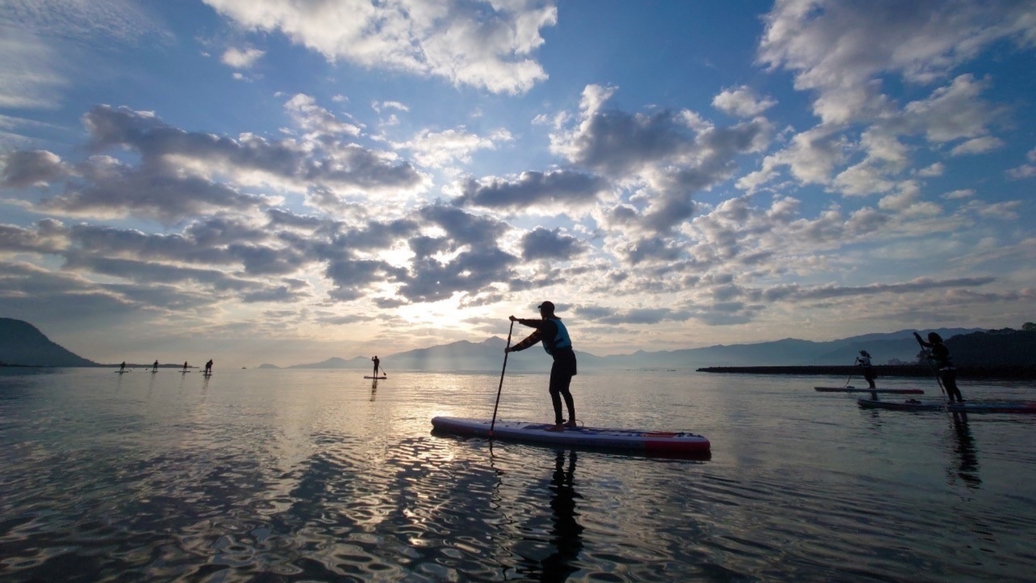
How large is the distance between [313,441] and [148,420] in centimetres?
933

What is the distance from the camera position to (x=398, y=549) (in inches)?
221

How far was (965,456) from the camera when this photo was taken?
11273 millimetres

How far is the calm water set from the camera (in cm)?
510

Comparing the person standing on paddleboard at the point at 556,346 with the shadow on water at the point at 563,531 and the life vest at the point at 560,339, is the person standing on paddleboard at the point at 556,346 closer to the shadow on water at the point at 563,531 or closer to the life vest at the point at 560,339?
the life vest at the point at 560,339

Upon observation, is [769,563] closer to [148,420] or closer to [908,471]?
[908,471]

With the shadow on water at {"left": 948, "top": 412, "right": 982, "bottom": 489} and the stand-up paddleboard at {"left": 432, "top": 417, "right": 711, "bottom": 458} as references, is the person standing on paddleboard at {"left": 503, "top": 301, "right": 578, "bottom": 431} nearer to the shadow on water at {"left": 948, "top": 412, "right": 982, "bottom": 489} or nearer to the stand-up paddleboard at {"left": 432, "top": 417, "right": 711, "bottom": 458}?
the stand-up paddleboard at {"left": 432, "top": 417, "right": 711, "bottom": 458}

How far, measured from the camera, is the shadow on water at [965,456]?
9.06m

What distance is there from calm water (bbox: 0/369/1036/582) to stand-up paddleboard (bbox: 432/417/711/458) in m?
0.49

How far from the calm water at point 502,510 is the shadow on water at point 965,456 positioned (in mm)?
95

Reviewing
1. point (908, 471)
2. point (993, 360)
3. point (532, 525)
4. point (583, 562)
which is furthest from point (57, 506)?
point (993, 360)

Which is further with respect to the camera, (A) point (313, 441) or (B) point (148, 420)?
(B) point (148, 420)

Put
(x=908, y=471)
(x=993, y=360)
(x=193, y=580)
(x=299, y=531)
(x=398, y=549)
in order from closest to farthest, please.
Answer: (x=193, y=580) < (x=398, y=549) < (x=299, y=531) < (x=908, y=471) < (x=993, y=360)

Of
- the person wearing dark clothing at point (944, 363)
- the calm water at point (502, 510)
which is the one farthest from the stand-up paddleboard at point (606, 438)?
the person wearing dark clothing at point (944, 363)

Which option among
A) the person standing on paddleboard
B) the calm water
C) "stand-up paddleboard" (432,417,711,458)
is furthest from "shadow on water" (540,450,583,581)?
the person standing on paddleboard
